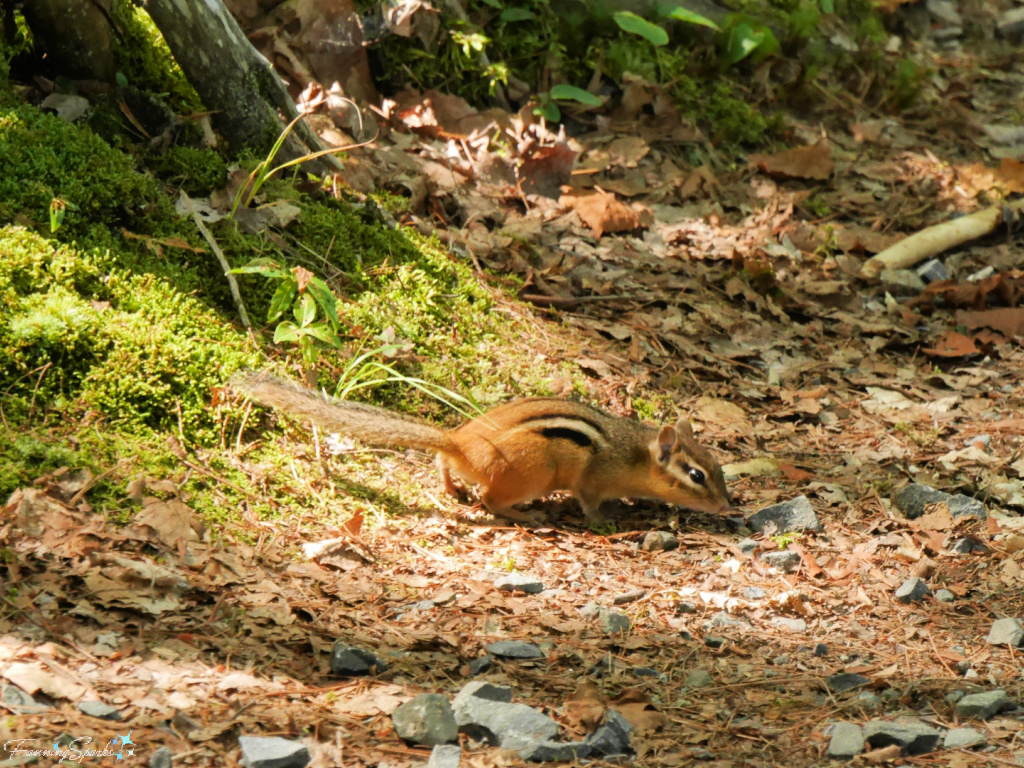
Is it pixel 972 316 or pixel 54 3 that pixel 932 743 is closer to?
pixel 972 316

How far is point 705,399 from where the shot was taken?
5.97 meters

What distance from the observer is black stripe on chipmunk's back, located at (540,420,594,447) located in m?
4.91

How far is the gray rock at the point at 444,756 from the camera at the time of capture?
2975 millimetres

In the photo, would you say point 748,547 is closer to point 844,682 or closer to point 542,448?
point 542,448

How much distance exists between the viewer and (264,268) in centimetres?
488

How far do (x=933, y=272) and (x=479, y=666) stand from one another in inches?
208

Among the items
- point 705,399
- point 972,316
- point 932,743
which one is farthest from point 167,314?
point 972,316

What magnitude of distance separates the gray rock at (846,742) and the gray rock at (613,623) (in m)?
0.93

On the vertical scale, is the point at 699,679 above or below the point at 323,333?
below

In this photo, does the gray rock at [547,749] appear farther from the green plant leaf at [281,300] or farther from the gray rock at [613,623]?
the green plant leaf at [281,300]

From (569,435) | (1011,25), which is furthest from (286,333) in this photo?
(1011,25)

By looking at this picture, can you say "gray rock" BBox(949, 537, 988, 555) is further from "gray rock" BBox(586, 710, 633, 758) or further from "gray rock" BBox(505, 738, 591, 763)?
"gray rock" BBox(505, 738, 591, 763)

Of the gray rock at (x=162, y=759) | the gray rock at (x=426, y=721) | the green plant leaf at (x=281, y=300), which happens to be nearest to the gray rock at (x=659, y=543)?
the gray rock at (x=426, y=721)

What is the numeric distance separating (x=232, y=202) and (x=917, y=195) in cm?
560
